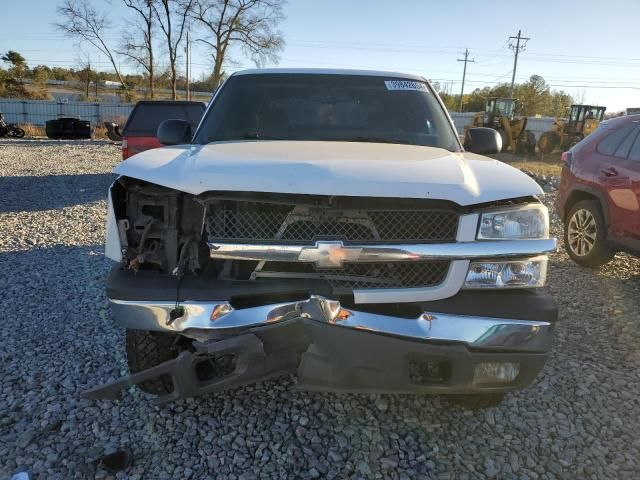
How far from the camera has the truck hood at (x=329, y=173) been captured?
7.43ft

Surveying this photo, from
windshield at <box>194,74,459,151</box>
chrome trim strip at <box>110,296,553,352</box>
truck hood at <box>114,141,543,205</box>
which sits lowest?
chrome trim strip at <box>110,296,553,352</box>

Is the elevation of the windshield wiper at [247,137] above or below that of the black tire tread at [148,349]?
above

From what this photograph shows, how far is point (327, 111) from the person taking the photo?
12.5 ft

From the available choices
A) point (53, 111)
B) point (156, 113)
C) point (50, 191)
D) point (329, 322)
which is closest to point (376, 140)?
point (329, 322)

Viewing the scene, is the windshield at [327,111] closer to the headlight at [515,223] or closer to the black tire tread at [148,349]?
the headlight at [515,223]

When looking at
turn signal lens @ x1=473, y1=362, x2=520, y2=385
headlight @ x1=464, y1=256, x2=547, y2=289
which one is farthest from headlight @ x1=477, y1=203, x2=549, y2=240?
turn signal lens @ x1=473, y1=362, x2=520, y2=385

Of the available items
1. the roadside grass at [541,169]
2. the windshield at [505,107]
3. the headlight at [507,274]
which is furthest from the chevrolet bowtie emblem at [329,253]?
the windshield at [505,107]

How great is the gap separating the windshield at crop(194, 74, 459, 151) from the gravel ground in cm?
171

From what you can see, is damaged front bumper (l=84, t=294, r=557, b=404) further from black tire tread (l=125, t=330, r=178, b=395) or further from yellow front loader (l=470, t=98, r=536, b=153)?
yellow front loader (l=470, t=98, r=536, b=153)

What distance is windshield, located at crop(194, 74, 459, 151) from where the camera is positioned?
142 inches

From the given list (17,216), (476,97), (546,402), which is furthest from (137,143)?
(476,97)

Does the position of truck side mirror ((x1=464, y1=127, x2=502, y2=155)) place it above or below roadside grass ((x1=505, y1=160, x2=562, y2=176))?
above

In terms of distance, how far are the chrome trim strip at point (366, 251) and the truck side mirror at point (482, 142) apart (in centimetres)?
176

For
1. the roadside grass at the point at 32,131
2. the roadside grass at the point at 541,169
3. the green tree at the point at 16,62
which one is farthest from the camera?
the green tree at the point at 16,62
